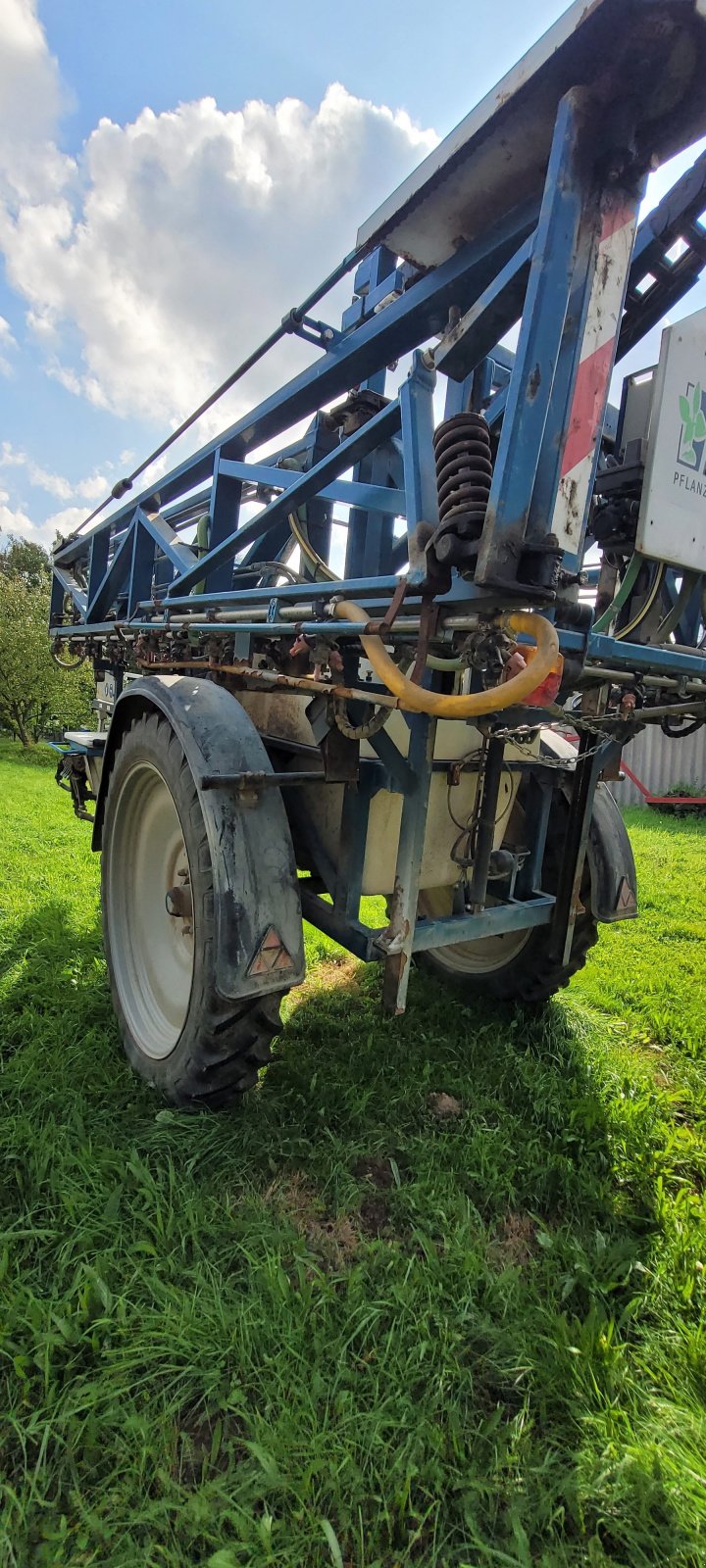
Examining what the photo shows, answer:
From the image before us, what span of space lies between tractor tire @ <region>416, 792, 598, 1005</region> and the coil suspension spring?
5.06ft

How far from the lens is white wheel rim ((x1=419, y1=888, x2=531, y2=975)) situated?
2817mm

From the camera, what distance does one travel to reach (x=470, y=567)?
4.31ft

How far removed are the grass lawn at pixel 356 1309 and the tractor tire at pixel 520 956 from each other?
28 centimetres

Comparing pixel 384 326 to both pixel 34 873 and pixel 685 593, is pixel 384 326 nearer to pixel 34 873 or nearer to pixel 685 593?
pixel 685 593

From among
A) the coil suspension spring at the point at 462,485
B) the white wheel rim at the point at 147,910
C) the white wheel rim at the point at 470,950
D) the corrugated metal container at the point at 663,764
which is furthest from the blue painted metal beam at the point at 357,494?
the corrugated metal container at the point at 663,764

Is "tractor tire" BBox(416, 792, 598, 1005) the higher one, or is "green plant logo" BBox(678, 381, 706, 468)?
"green plant logo" BBox(678, 381, 706, 468)

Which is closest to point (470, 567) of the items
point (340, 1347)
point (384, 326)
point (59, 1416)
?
point (384, 326)

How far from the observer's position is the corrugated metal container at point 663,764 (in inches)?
426

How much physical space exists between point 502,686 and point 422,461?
0.63m

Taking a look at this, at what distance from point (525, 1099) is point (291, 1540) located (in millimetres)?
1417

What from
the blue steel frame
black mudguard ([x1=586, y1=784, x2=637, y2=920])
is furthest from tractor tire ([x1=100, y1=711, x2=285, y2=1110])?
black mudguard ([x1=586, y1=784, x2=637, y2=920])

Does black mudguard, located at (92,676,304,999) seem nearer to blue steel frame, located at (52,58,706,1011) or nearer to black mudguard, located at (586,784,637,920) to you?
blue steel frame, located at (52,58,706,1011)

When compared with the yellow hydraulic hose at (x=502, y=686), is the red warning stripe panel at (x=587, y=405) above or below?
above

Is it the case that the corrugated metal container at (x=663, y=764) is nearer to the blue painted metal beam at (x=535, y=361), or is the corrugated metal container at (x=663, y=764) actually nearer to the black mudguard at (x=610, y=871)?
the black mudguard at (x=610, y=871)
